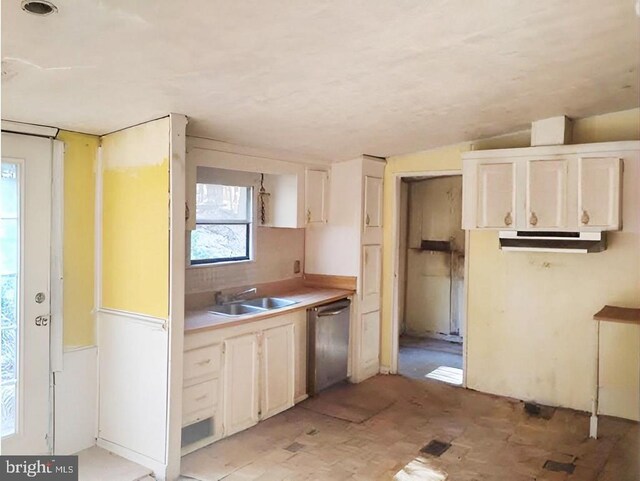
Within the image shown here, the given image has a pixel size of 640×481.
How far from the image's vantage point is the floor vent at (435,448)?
3408 mm

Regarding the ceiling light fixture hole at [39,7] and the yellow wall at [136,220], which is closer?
the ceiling light fixture hole at [39,7]

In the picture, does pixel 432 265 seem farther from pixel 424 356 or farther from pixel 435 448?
pixel 435 448

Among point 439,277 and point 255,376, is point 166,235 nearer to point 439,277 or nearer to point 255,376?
point 255,376

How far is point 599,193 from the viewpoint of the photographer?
3713 mm

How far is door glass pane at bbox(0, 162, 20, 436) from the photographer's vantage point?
2.95m

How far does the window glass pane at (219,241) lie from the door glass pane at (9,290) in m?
1.32

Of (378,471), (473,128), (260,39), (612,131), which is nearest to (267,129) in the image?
(260,39)

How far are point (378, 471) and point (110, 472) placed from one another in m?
1.63

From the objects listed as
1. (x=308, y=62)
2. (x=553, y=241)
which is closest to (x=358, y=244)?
(x=553, y=241)

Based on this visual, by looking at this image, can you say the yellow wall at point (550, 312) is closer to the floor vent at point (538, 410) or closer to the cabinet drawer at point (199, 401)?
the floor vent at point (538, 410)

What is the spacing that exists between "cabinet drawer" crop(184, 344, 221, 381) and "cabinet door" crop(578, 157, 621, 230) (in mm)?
2821

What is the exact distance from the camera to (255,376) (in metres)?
3.74

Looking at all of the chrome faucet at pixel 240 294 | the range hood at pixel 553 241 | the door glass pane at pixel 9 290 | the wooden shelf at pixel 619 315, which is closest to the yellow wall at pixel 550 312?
the wooden shelf at pixel 619 315

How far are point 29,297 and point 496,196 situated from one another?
3.43 m
